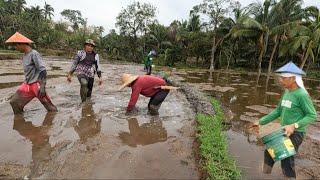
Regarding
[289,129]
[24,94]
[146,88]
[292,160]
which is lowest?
[292,160]

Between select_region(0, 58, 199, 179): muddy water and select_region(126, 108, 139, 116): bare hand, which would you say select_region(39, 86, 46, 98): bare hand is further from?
select_region(126, 108, 139, 116): bare hand

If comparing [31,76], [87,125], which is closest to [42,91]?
[31,76]

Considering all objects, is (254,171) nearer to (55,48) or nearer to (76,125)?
(76,125)

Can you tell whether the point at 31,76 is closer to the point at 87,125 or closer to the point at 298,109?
the point at 87,125

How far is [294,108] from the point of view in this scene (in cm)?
385

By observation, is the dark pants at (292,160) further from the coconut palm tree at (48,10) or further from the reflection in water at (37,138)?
the coconut palm tree at (48,10)

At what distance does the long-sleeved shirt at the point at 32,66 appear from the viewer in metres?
6.42

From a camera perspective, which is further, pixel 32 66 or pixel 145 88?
pixel 145 88

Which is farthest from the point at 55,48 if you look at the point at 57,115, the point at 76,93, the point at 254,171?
the point at 254,171

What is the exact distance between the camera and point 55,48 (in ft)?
150

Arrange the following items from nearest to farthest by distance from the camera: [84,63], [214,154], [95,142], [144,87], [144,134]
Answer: [214,154] → [95,142] → [144,134] → [144,87] → [84,63]

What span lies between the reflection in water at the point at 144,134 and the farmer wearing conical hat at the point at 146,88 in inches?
20.1

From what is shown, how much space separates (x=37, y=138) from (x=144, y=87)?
250cm

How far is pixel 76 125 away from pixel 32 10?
179 ft
